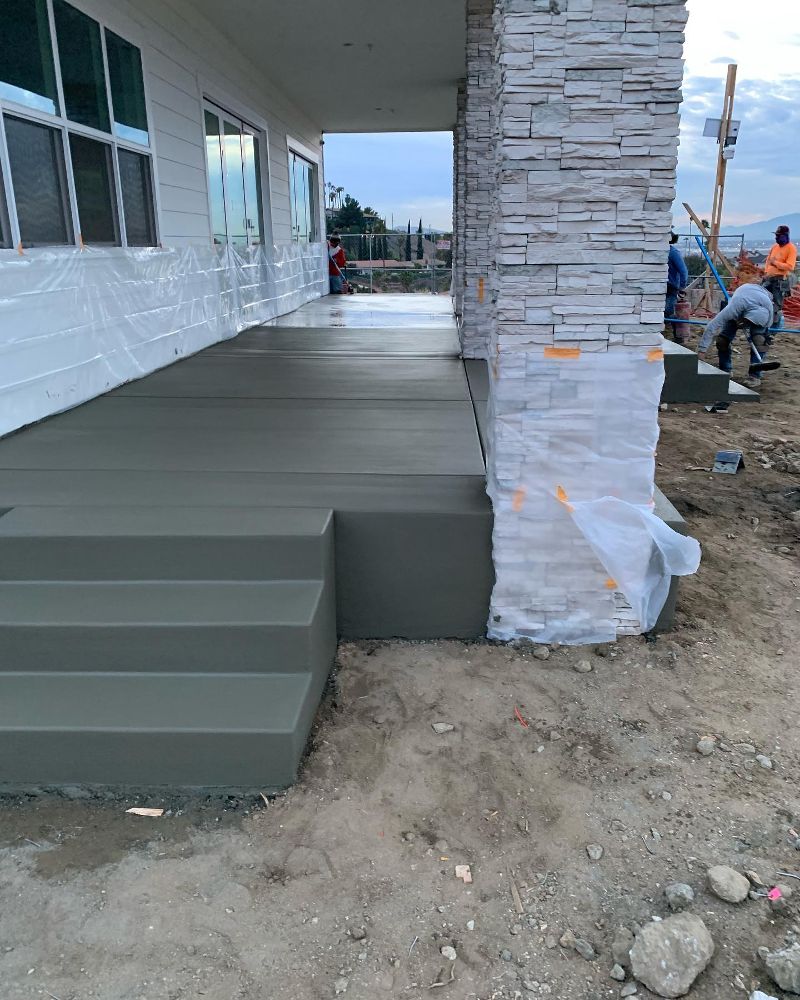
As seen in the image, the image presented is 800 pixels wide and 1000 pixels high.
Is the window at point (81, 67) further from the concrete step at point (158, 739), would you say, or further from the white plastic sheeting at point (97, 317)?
the concrete step at point (158, 739)

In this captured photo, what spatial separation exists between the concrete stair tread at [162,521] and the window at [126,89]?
13.8ft

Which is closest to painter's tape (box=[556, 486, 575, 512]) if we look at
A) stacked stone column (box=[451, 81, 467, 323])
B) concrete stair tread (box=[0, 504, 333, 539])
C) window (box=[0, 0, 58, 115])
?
concrete stair tread (box=[0, 504, 333, 539])

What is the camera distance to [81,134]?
5.64 metres

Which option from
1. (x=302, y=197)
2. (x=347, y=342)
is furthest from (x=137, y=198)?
(x=302, y=197)

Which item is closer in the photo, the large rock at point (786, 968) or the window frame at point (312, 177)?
the large rock at point (786, 968)

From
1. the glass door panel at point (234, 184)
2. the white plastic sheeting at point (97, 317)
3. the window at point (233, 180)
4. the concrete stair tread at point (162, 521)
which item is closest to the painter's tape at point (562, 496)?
the concrete stair tread at point (162, 521)

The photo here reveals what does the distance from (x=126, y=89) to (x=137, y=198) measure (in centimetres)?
85

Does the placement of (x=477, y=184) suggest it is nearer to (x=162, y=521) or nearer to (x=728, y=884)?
(x=162, y=521)

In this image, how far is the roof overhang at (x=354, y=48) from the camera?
8.45 metres

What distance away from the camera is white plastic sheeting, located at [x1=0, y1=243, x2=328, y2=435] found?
4.94m

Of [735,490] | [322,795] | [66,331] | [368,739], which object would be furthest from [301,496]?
[735,490]

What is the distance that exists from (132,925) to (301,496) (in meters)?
2.00

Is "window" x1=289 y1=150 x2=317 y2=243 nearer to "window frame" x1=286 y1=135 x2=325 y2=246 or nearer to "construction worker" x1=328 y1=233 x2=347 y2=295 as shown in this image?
"window frame" x1=286 y1=135 x2=325 y2=246

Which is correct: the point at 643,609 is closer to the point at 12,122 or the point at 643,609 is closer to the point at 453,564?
the point at 453,564
